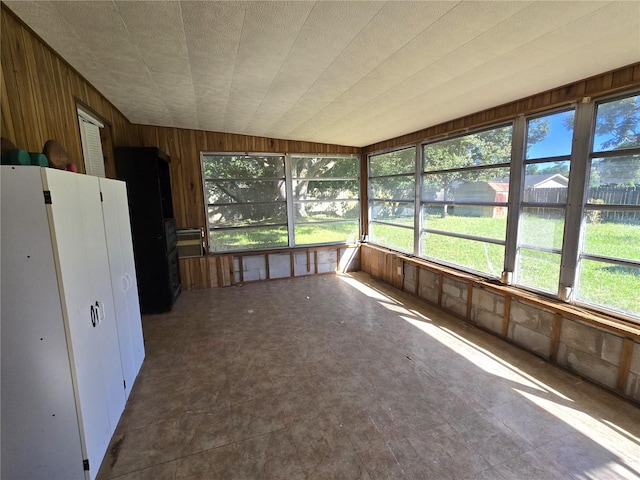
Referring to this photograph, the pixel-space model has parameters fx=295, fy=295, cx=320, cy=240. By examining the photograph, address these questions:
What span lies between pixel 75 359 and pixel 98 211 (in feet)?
3.36

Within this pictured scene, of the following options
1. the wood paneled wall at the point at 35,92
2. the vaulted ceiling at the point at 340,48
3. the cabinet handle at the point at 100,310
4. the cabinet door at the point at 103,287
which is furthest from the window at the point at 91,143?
the cabinet handle at the point at 100,310

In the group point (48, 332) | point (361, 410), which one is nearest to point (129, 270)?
point (48, 332)

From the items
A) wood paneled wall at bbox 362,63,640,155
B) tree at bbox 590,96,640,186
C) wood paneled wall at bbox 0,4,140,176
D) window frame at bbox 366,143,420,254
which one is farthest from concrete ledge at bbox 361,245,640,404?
wood paneled wall at bbox 0,4,140,176

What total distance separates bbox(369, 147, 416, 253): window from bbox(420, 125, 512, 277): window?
0.34m

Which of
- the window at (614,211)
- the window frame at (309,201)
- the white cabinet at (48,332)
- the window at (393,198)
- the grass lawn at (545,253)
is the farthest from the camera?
the window frame at (309,201)

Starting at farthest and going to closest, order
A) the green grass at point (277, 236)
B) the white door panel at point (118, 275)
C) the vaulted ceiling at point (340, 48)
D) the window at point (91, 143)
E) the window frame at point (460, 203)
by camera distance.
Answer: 1. the green grass at point (277, 236)
2. the window frame at point (460, 203)
3. the window at point (91, 143)
4. the white door panel at point (118, 275)
5. the vaulted ceiling at point (340, 48)

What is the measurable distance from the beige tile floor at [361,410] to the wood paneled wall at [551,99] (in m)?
2.51

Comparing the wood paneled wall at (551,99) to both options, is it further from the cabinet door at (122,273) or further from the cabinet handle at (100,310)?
the cabinet handle at (100,310)

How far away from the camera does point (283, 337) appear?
140 inches

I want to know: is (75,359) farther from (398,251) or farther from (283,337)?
(398,251)

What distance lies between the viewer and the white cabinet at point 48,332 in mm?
1449

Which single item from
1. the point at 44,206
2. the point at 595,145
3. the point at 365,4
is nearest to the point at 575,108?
the point at 595,145

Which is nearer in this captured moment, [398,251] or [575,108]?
[575,108]

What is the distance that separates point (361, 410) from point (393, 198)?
4.06 m
